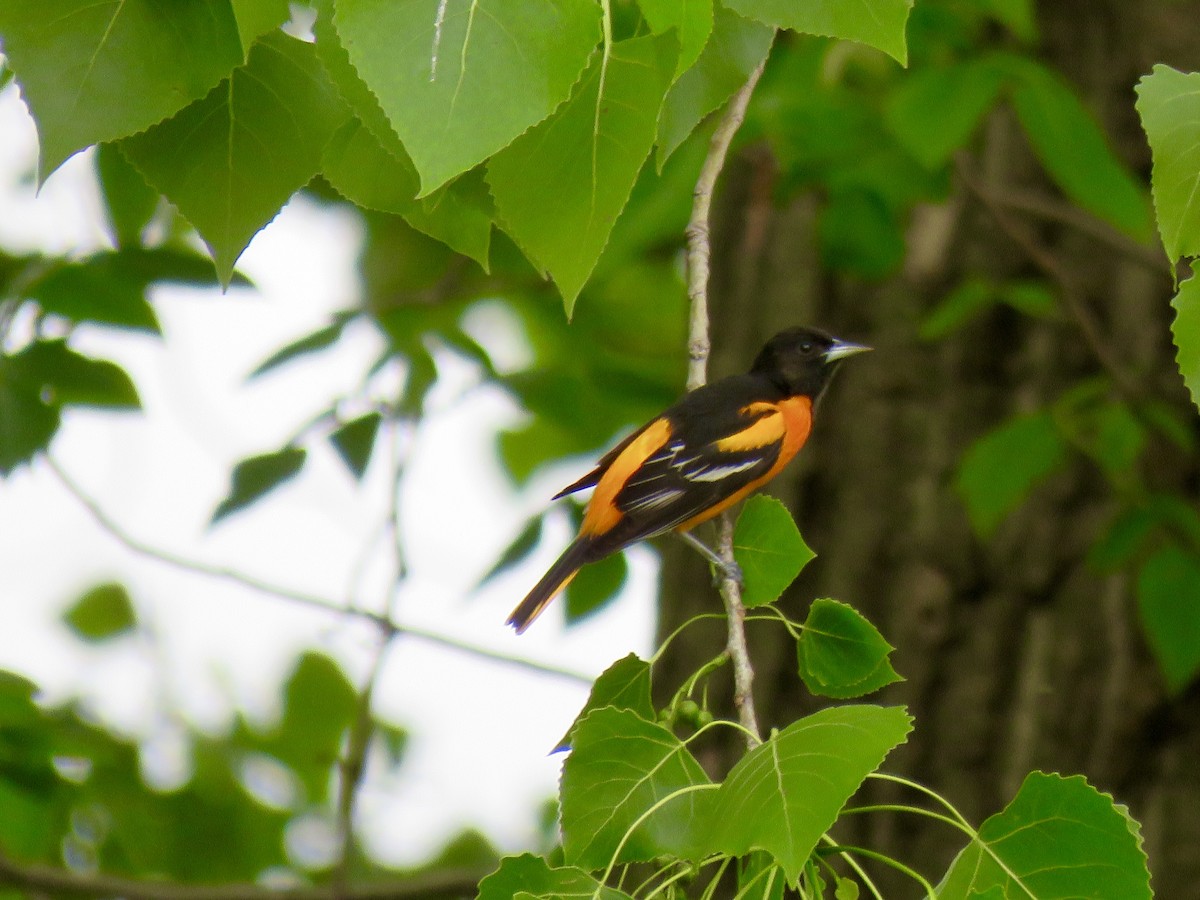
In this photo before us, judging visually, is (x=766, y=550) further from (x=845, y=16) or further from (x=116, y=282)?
(x=116, y=282)

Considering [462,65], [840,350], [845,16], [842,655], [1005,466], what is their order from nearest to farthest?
1. [462,65]
2. [845,16]
3. [842,655]
4. [1005,466]
5. [840,350]

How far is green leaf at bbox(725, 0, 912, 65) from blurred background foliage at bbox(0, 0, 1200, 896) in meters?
1.93

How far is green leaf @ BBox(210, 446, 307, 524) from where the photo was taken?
4.13 meters

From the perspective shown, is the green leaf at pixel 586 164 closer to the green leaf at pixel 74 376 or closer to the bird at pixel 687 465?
the bird at pixel 687 465

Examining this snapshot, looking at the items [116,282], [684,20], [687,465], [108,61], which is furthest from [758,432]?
[108,61]

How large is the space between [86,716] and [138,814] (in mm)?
1296

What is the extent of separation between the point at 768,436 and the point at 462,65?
3327mm

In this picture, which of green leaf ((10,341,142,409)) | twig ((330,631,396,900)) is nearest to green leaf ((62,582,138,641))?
twig ((330,631,396,900))

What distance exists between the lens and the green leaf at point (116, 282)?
12.5 feet

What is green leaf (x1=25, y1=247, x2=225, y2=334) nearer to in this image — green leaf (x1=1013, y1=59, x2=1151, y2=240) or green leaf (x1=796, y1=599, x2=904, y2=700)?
green leaf (x1=796, y1=599, x2=904, y2=700)

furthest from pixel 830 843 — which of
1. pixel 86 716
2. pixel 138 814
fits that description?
pixel 86 716

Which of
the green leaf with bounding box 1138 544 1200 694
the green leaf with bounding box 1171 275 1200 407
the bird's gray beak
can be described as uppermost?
the green leaf with bounding box 1171 275 1200 407

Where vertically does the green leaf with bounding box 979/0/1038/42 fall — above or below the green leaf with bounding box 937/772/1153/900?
above

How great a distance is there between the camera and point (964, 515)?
5172 mm
